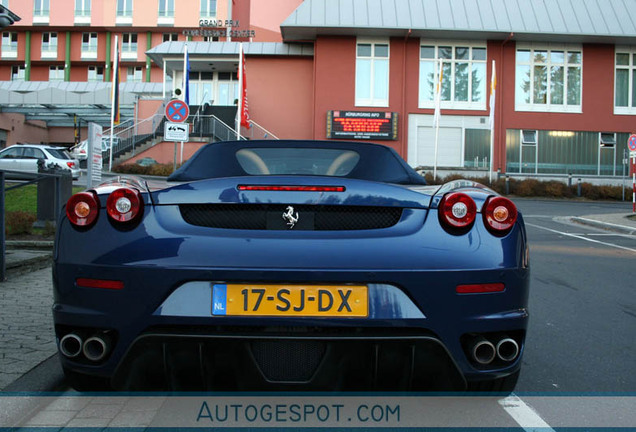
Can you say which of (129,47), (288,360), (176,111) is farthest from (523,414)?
(129,47)

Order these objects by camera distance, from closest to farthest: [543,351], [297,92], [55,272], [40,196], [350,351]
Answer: [350,351] → [55,272] → [543,351] → [40,196] → [297,92]

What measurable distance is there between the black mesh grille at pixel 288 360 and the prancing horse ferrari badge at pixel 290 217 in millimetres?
488

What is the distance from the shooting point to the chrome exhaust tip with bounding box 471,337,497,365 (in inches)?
96.9

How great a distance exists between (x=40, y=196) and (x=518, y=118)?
84.8ft

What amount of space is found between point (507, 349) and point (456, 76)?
29.8 meters

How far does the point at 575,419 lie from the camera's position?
2.82 m

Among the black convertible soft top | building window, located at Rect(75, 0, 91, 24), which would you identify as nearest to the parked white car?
the black convertible soft top

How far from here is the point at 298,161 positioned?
148 inches

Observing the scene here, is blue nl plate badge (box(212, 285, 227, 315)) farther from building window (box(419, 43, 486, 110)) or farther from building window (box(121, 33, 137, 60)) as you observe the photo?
building window (box(121, 33, 137, 60))

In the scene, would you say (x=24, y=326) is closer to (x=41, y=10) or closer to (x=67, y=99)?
(x=67, y=99)

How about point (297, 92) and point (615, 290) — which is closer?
point (615, 290)

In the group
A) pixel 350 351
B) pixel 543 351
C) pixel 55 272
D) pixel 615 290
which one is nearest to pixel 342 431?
pixel 350 351

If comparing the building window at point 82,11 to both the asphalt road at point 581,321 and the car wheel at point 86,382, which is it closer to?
the asphalt road at point 581,321

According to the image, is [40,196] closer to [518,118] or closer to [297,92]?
[297,92]
